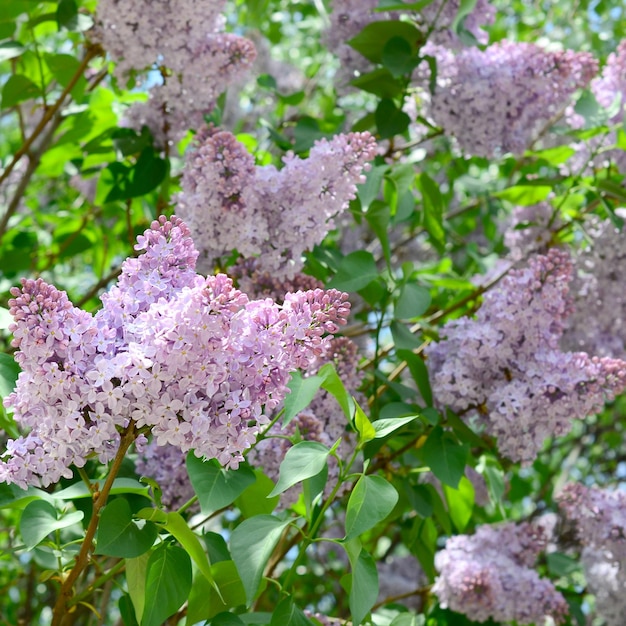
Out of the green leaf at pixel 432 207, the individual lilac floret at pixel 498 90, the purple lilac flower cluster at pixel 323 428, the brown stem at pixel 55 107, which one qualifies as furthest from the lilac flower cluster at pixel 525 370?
the brown stem at pixel 55 107

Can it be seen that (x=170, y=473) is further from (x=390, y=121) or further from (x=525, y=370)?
(x=390, y=121)

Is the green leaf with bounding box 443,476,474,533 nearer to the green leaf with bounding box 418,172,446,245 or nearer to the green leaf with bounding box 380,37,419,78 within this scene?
the green leaf with bounding box 418,172,446,245

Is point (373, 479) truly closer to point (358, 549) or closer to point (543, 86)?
point (358, 549)

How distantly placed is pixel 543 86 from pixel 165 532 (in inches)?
68.4

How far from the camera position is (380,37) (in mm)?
2605

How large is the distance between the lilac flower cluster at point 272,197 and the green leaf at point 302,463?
709mm

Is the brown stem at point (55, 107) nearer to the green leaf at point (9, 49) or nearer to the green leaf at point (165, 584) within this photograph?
the green leaf at point (9, 49)

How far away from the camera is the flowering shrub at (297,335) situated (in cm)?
124

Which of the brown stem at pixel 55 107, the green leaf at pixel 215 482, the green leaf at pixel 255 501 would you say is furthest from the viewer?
the brown stem at pixel 55 107

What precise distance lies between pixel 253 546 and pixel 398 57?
1.62 m

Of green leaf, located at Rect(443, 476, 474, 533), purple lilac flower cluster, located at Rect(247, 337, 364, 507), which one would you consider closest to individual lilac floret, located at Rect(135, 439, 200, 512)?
purple lilac flower cluster, located at Rect(247, 337, 364, 507)

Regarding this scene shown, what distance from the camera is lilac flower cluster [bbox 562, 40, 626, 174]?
2.83 metres

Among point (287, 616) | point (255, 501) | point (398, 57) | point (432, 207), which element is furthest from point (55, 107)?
point (287, 616)

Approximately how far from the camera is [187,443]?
4.10 feet
